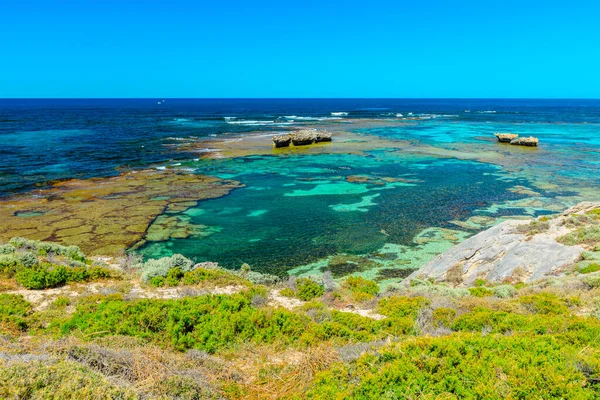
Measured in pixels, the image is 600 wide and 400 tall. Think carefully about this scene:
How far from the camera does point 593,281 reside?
33.7 ft

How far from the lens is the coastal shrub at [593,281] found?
10139 mm

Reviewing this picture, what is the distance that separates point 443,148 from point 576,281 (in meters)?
42.2

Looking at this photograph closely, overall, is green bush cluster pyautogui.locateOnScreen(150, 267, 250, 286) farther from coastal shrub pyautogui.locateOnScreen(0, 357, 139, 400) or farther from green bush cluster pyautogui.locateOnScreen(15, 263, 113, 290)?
coastal shrub pyautogui.locateOnScreen(0, 357, 139, 400)

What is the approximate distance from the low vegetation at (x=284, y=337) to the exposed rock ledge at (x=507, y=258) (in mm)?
801

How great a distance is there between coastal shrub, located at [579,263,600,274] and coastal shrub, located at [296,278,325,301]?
7503 millimetres

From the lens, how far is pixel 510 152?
46969 mm

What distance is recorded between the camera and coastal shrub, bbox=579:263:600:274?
1144 cm

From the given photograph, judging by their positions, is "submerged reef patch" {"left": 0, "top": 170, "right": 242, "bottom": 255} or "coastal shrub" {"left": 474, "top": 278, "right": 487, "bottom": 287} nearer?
"coastal shrub" {"left": 474, "top": 278, "right": 487, "bottom": 287}

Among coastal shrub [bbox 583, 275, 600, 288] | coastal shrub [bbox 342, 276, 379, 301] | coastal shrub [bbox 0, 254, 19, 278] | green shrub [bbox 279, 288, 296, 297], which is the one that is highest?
coastal shrub [bbox 583, 275, 600, 288]

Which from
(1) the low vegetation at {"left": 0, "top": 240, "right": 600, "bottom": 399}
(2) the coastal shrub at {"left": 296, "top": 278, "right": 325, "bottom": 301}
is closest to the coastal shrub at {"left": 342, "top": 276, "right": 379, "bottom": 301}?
(1) the low vegetation at {"left": 0, "top": 240, "right": 600, "bottom": 399}

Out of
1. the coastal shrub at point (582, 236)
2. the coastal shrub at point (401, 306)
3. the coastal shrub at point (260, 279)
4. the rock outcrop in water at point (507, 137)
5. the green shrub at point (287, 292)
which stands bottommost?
the coastal shrub at point (260, 279)

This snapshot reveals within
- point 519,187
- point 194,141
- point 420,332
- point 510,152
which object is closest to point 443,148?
point 510,152

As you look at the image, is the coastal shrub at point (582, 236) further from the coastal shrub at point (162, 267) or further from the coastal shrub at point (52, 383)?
the coastal shrub at point (52, 383)

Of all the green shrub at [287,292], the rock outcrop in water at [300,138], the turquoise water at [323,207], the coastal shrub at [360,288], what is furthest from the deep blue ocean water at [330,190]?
the rock outcrop in water at [300,138]
